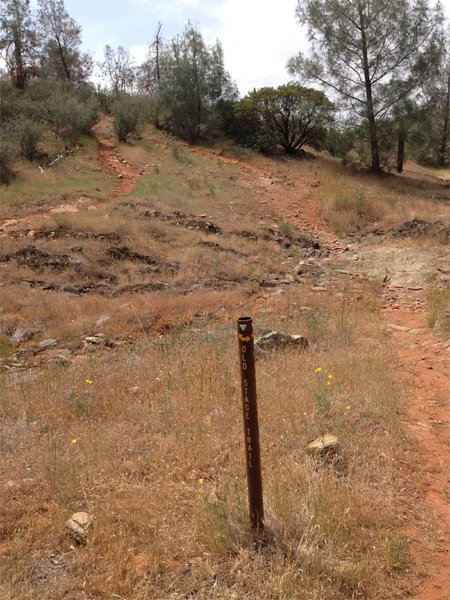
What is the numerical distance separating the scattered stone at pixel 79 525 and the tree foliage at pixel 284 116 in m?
22.2

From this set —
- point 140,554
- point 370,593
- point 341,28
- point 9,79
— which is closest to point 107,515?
point 140,554

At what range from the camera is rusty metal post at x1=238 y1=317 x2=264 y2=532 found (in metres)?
→ 2.47

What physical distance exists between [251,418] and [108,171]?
54.2ft

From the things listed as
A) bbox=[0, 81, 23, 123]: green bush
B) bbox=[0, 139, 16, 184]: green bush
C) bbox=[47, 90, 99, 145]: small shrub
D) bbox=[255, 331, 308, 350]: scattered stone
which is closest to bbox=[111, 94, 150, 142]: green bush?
bbox=[47, 90, 99, 145]: small shrub

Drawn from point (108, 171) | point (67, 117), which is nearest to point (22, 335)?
point (108, 171)

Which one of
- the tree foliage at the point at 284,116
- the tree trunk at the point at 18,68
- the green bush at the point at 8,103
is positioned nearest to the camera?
the green bush at the point at 8,103

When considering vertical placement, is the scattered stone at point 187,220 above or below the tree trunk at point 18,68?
below

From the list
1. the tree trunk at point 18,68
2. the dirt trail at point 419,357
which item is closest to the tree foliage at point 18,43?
the tree trunk at point 18,68

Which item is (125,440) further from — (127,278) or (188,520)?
(127,278)

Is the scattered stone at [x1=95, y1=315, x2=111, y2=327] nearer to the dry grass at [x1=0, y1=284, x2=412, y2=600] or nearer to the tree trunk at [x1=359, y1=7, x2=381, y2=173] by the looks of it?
the dry grass at [x1=0, y1=284, x2=412, y2=600]

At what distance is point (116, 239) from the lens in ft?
35.1

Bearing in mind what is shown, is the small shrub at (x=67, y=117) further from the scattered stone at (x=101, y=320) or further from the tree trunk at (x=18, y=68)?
the scattered stone at (x=101, y=320)

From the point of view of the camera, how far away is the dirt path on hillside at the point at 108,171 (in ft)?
39.3

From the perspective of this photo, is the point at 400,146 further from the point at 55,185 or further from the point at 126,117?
the point at 55,185
